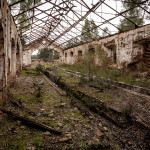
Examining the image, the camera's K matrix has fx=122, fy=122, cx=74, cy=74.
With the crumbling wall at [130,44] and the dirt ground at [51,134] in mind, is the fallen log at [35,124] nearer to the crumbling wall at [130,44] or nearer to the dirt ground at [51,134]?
the dirt ground at [51,134]

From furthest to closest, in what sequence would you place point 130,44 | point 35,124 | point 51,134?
point 130,44 → point 35,124 → point 51,134

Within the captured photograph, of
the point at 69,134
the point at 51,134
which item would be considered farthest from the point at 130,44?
the point at 51,134

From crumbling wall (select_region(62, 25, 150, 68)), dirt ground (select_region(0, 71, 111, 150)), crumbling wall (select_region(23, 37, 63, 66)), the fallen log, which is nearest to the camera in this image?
dirt ground (select_region(0, 71, 111, 150))

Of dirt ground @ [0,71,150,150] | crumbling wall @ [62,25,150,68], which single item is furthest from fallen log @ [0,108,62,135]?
crumbling wall @ [62,25,150,68]

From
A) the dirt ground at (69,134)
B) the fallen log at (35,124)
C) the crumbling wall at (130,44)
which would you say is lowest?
the dirt ground at (69,134)

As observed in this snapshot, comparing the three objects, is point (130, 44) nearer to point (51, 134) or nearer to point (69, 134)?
point (69, 134)

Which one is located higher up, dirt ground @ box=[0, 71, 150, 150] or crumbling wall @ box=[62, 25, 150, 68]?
crumbling wall @ box=[62, 25, 150, 68]

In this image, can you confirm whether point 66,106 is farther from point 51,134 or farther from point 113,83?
point 113,83

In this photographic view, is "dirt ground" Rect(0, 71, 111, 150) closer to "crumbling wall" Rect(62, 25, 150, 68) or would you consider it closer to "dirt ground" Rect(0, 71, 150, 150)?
"dirt ground" Rect(0, 71, 150, 150)

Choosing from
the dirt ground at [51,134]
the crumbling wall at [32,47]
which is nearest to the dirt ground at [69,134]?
the dirt ground at [51,134]

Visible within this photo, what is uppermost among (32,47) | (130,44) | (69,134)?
(32,47)

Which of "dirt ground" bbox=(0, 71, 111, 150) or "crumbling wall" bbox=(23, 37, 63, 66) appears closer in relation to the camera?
"dirt ground" bbox=(0, 71, 111, 150)

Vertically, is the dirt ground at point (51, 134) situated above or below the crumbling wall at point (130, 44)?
below

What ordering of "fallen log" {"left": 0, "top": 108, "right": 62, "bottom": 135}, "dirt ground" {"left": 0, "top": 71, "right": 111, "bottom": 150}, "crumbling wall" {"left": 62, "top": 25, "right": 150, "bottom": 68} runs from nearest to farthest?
"dirt ground" {"left": 0, "top": 71, "right": 111, "bottom": 150} → "fallen log" {"left": 0, "top": 108, "right": 62, "bottom": 135} → "crumbling wall" {"left": 62, "top": 25, "right": 150, "bottom": 68}
